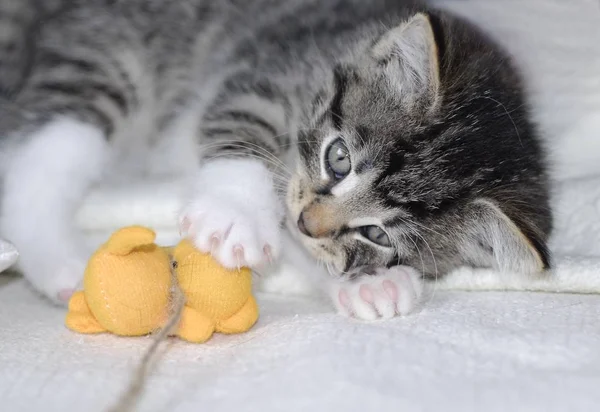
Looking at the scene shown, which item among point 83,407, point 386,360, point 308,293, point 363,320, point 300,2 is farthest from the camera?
point 300,2

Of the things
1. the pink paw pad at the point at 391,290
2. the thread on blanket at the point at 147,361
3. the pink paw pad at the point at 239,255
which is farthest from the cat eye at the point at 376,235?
the thread on blanket at the point at 147,361

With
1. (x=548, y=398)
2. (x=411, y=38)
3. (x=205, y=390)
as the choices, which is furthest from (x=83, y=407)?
(x=411, y=38)

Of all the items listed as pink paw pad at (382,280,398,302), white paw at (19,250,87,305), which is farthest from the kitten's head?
white paw at (19,250,87,305)

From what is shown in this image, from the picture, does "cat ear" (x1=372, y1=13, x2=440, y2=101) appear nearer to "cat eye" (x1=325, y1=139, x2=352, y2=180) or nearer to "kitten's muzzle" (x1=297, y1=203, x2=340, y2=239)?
"cat eye" (x1=325, y1=139, x2=352, y2=180)

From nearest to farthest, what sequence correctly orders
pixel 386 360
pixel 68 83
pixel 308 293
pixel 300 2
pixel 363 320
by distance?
pixel 386 360
pixel 363 320
pixel 308 293
pixel 68 83
pixel 300 2

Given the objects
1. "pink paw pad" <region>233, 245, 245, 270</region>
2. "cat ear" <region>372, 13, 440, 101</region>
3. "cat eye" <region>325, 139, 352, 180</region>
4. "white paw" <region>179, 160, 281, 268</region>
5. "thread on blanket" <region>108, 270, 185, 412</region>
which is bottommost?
"thread on blanket" <region>108, 270, 185, 412</region>

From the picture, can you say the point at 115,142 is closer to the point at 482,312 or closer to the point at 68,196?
the point at 68,196

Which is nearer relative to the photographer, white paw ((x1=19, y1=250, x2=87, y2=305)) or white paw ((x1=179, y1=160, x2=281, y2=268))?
white paw ((x1=179, y1=160, x2=281, y2=268))

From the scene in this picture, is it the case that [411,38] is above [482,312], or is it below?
above
